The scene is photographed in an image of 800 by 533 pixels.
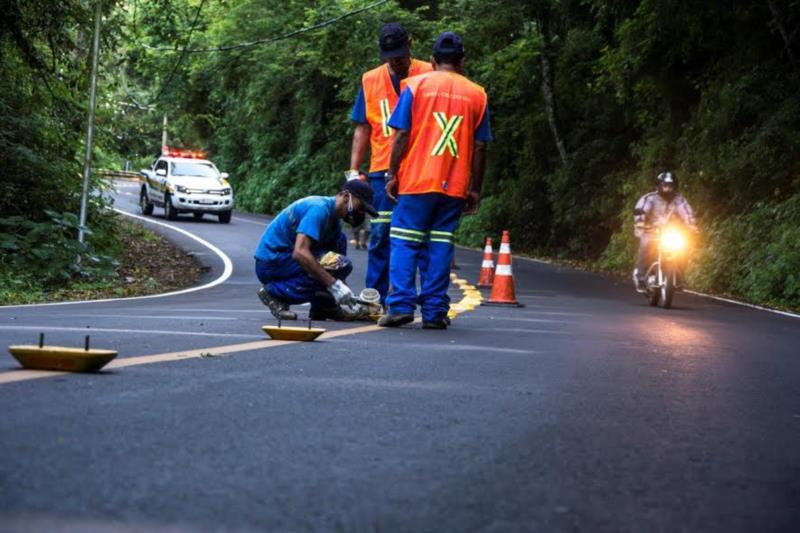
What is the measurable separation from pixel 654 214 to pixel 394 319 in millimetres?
8487

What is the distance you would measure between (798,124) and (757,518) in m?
19.7

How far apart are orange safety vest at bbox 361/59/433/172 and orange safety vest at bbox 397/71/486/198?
72 centimetres

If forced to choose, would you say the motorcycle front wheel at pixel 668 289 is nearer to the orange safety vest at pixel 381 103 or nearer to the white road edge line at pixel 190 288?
the white road edge line at pixel 190 288

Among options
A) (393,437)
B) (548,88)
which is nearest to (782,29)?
(548,88)

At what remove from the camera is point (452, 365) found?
23.2 ft

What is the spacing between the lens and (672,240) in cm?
1681

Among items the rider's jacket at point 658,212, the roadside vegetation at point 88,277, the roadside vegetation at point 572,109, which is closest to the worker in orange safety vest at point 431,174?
the roadside vegetation at point 88,277

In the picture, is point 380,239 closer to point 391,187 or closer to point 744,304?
point 391,187

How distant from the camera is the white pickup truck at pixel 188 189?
41438 millimetres

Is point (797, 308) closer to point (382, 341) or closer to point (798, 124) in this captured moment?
point (798, 124)

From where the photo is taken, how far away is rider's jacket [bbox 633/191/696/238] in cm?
1720

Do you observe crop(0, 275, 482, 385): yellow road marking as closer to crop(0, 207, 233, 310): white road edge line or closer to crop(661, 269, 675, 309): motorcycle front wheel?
crop(0, 207, 233, 310): white road edge line

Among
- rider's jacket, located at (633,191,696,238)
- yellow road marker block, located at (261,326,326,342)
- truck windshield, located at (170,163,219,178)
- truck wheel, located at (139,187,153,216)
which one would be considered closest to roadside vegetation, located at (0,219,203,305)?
rider's jacket, located at (633,191,696,238)

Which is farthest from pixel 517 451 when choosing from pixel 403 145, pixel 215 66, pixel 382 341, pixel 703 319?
pixel 215 66
